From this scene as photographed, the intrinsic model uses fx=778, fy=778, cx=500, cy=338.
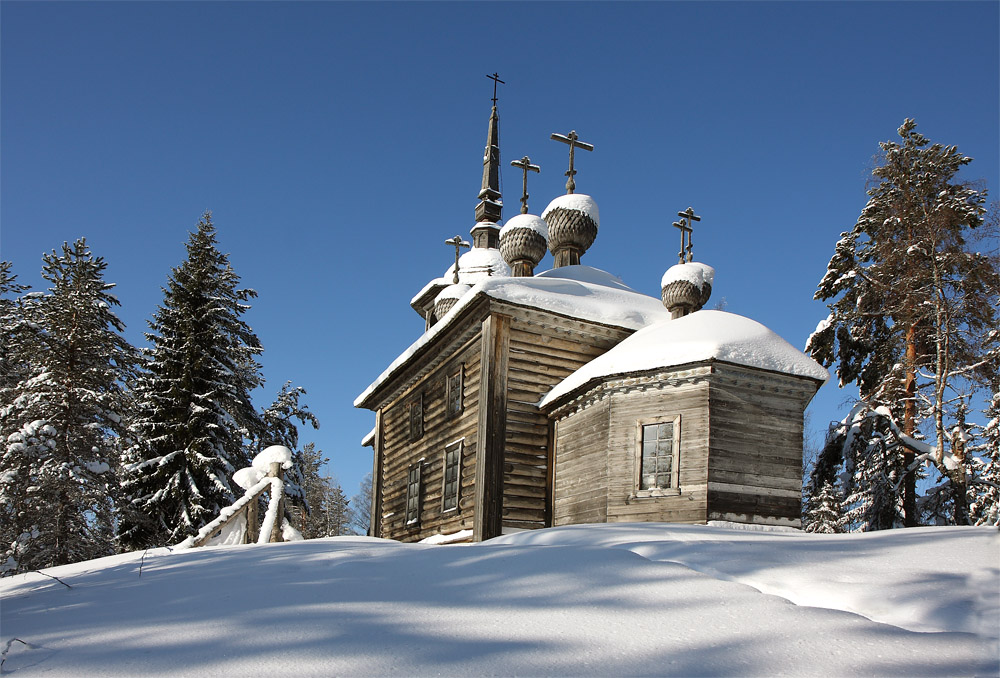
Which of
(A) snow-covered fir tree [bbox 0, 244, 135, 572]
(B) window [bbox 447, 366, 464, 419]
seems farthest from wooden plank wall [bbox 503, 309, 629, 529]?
(A) snow-covered fir tree [bbox 0, 244, 135, 572]

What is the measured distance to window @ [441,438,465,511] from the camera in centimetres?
1639

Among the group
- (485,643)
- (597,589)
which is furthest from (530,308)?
(485,643)

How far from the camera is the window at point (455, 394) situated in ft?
55.7

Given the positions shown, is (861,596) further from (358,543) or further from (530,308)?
(530,308)

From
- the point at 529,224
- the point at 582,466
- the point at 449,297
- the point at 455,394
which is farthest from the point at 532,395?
the point at 449,297

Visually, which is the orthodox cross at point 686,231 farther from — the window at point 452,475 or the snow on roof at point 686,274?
the window at point 452,475

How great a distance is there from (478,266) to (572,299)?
41.4 ft

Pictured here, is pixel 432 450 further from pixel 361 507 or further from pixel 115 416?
pixel 361 507

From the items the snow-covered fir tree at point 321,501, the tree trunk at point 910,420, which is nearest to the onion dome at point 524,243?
the tree trunk at point 910,420

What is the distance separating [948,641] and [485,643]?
2501 millimetres

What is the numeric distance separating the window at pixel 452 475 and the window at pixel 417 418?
218cm

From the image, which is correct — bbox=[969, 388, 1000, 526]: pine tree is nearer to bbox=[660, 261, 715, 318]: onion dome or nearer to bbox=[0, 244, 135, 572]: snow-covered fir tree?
bbox=[660, 261, 715, 318]: onion dome

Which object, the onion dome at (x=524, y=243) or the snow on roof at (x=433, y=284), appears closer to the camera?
the onion dome at (x=524, y=243)

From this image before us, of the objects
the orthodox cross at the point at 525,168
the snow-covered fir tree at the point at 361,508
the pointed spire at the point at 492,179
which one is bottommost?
the snow-covered fir tree at the point at 361,508
